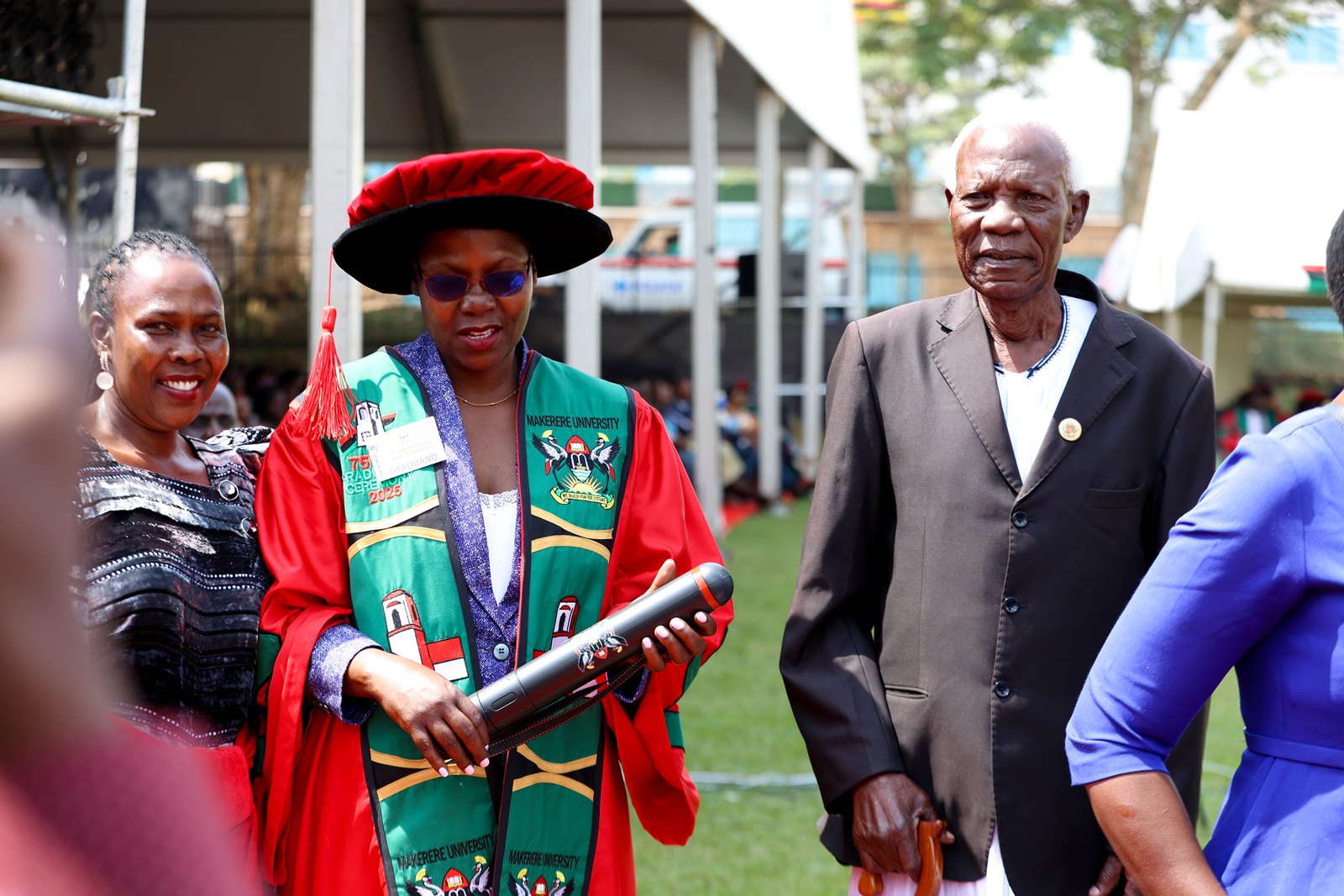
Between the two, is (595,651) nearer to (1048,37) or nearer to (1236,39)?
(1236,39)

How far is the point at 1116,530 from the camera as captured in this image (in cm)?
242

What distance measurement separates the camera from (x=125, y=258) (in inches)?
104

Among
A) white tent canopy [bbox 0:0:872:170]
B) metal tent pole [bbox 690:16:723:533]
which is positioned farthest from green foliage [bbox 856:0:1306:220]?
metal tent pole [bbox 690:16:723:533]

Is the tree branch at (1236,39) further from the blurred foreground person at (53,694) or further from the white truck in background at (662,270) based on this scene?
the blurred foreground person at (53,694)

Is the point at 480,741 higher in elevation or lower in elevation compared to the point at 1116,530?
lower

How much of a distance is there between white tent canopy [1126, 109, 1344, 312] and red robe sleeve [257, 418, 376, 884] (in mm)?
5005

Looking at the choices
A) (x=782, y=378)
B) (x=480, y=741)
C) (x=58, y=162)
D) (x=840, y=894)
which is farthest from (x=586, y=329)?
(x=782, y=378)

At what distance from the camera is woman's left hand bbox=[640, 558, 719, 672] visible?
2.41 metres

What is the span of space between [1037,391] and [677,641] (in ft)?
2.56

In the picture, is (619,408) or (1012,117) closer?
(1012,117)

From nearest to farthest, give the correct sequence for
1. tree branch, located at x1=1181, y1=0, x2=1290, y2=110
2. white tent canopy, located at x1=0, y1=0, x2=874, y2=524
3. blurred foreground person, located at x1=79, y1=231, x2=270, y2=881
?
1. blurred foreground person, located at x1=79, y1=231, x2=270, y2=881
2. white tent canopy, located at x1=0, y1=0, x2=874, y2=524
3. tree branch, located at x1=1181, y1=0, x2=1290, y2=110

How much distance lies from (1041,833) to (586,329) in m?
5.31

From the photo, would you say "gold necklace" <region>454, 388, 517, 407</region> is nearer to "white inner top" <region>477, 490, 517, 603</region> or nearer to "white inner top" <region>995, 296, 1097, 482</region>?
"white inner top" <region>477, 490, 517, 603</region>

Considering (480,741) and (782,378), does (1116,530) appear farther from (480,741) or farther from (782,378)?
(782,378)
